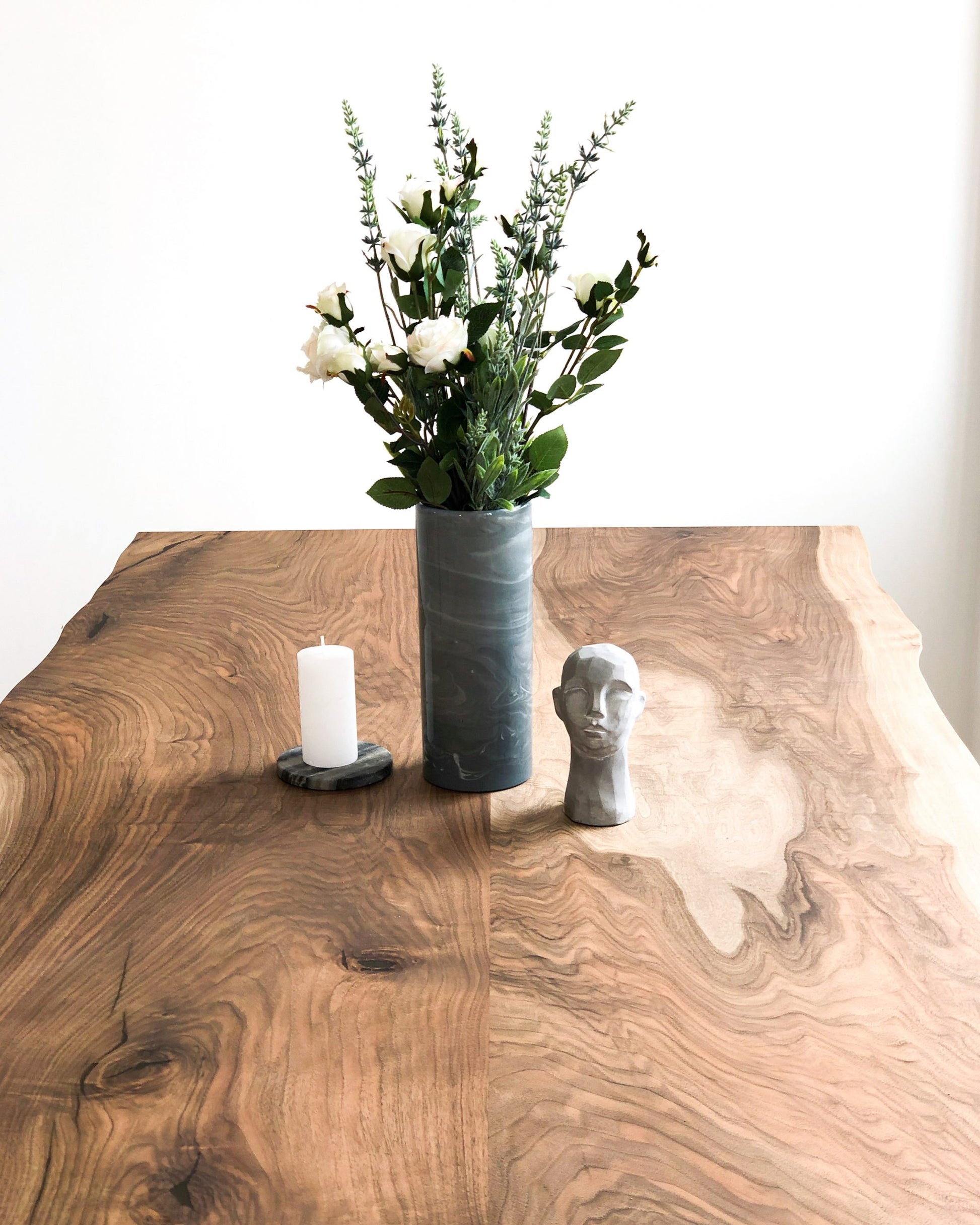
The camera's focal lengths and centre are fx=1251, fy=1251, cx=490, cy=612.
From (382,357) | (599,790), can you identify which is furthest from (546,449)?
(599,790)

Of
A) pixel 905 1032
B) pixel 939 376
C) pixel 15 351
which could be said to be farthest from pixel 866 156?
pixel 905 1032

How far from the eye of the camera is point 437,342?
955 mm

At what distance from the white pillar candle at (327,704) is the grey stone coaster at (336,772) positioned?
0.01 metres

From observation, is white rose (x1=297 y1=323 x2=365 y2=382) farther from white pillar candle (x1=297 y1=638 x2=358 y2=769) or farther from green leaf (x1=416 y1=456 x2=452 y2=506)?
white pillar candle (x1=297 y1=638 x2=358 y2=769)

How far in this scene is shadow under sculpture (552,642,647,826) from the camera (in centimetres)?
103

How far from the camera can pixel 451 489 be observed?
1.07 m

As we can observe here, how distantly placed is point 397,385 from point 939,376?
219 centimetres

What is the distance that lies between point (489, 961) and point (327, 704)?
0.36 meters

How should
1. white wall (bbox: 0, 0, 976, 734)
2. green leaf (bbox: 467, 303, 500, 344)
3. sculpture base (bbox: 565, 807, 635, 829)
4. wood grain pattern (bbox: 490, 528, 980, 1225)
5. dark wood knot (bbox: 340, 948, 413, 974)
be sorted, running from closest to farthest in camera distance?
1. wood grain pattern (bbox: 490, 528, 980, 1225)
2. dark wood knot (bbox: 340, 948, 413, 974)
3. green leaf (bbox: 467, 303, 500, 344)
4. sculpture base (bbox: 565, 807, 635, 829)
5. white wall (bbox: 0, 0, 976, 734)

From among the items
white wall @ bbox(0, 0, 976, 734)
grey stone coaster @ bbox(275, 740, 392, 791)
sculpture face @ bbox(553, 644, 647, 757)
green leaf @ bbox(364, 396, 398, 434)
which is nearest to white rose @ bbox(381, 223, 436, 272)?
green leaf @ bbox(364, 396, 398, 434)

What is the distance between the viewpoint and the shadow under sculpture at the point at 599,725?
1028 mm

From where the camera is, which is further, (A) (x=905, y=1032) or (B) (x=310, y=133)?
(B) (x=310, y=133)

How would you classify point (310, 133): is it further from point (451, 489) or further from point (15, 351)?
point (451, 489)

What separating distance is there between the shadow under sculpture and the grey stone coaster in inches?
7.6
